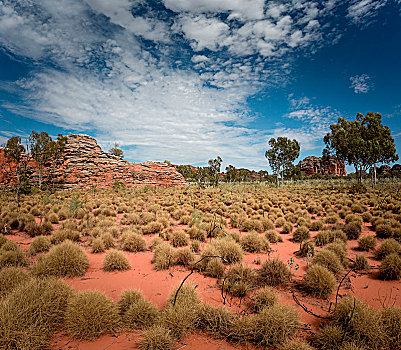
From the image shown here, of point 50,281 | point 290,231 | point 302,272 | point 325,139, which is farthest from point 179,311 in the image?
point 325,139

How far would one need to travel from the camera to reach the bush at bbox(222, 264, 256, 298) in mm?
4590

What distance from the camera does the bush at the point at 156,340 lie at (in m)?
2.93

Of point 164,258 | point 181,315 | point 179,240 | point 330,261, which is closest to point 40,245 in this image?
point 164,258

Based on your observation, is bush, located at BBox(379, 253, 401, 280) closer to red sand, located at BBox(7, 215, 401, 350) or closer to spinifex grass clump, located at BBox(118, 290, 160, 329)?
red sand, located at BBox(7, 215, 401, 350)

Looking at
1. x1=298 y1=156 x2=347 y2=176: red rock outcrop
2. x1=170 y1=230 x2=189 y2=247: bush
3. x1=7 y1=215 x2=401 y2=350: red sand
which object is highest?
x1=298 y1=156 x2=347 y2=176: red rock outcrop

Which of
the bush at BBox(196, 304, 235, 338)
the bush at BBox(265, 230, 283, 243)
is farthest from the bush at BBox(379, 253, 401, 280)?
the bush at BBox(196, 304, 235, 338)

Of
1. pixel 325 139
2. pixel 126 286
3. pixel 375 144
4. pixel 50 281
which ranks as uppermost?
pixel 325 139

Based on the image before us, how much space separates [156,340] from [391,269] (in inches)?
237

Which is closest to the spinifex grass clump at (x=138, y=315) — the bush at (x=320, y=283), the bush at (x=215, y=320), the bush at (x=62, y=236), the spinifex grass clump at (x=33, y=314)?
the bush at (x=215, y=320)

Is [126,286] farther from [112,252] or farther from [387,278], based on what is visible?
[387,278]

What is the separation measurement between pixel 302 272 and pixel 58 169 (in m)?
43.0

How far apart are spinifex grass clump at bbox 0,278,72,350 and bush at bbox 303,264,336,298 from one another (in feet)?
16.9

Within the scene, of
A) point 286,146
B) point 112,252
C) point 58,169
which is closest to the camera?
point 112,252

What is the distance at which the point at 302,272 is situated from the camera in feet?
19.3
